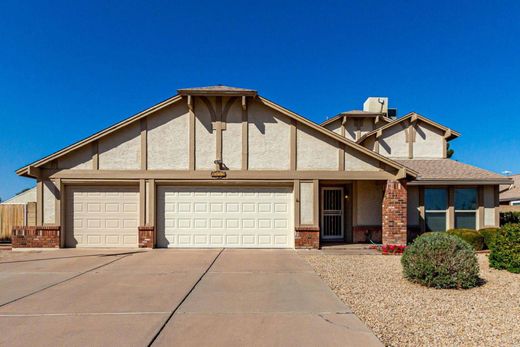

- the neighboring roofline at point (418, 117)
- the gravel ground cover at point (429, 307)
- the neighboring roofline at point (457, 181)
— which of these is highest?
the neighboring roofline at point (418, 117)

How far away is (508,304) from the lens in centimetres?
582

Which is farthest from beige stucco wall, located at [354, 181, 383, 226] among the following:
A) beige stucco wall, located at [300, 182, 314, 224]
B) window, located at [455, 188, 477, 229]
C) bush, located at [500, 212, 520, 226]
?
bush, located at [500, 212, 520, 226]

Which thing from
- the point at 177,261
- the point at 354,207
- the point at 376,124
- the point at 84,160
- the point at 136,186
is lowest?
the point at 177,261

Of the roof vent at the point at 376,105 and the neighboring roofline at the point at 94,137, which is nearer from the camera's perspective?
the neighboring roofline at the point at 94,137

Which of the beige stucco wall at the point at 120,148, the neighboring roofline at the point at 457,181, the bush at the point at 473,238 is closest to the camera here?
the beige stucco wall at the point at 120,148

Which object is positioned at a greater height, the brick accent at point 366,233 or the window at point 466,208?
the window at point 466,208

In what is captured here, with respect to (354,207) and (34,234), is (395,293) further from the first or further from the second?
(34,234)

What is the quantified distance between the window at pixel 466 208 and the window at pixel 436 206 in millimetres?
556

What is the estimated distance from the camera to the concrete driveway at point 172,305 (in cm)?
443

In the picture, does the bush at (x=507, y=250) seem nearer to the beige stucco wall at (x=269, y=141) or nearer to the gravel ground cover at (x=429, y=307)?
the gravel ground cover at (x=429, y=307)

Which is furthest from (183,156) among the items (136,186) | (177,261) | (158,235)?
(177,261)

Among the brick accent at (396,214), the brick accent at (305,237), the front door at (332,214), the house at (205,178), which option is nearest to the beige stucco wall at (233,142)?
the house at (205,178)

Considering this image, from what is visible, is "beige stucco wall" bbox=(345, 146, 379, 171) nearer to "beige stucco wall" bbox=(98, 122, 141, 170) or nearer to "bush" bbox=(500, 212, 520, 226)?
"beige stucco wall" bbox=(98, 122, 141, 170)

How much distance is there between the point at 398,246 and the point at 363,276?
4.16m
